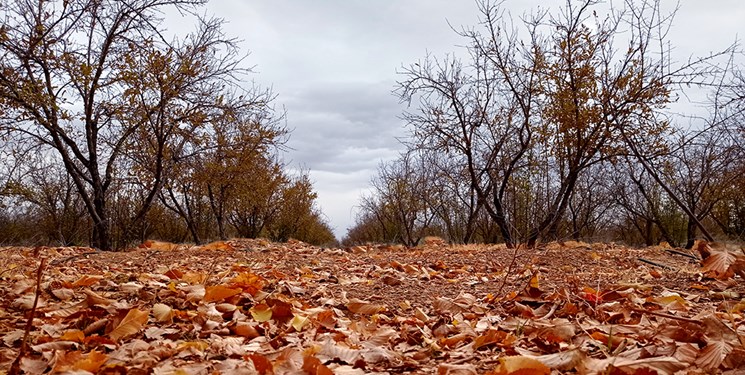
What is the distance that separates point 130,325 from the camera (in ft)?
5.90

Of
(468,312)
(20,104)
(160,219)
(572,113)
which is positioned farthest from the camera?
(160,219)

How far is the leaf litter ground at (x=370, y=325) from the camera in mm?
1411

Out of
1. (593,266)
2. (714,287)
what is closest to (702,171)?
(593,266)

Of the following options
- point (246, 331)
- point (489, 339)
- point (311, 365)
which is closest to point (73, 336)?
point (246, 331)

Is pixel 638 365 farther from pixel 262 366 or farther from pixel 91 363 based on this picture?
pixel 91 363

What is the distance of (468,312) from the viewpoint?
2.39 m

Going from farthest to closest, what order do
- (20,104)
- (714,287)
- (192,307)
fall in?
(20,104) < (714,287) < (192,307)

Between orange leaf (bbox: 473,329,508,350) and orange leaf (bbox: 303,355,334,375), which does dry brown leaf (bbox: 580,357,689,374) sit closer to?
orange leaf (bbox: 473,329,508,350)

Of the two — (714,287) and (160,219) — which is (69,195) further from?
(714,287)

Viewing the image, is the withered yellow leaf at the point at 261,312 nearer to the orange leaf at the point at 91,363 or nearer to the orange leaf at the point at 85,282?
the orange leaf at the point at 91,363

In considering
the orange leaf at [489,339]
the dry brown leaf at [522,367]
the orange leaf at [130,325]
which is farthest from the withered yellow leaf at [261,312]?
the dry brown leaf at [522,367]

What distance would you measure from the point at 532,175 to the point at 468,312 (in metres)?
10.7

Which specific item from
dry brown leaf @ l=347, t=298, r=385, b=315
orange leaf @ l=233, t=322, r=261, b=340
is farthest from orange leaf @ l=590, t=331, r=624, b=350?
orange leaf @ l=233, t=322, r=261, b=340

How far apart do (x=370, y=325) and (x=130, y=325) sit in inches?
37.8
